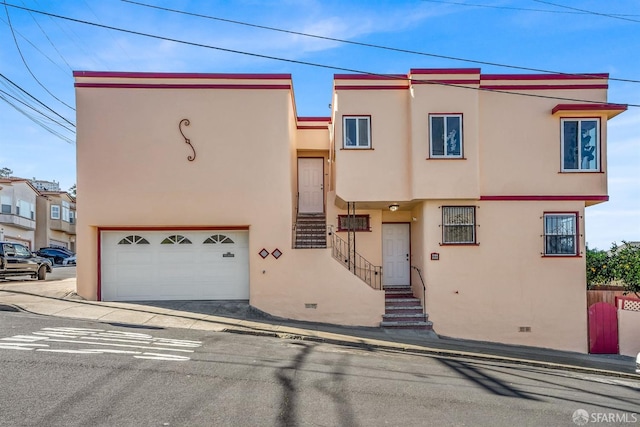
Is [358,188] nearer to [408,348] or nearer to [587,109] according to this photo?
[408,348]

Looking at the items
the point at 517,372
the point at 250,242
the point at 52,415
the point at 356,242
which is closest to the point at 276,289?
the point at 250,242

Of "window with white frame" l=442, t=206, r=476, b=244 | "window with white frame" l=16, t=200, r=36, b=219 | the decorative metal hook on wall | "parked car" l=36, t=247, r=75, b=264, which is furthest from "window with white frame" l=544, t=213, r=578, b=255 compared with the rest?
"window with white frame" l=16, t=200, r=36, b=219

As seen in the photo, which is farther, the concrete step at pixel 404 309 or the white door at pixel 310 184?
the white door at pixel 310 184

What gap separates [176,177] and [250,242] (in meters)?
2.84

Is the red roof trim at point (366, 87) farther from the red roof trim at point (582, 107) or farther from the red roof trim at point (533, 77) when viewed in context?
the red roof trim at point (582, 107)

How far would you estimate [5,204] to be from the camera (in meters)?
37.7

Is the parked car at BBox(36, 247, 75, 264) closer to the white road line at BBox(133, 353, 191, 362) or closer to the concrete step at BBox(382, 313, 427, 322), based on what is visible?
the concrete step at BBox(382, 313, 427, 322)

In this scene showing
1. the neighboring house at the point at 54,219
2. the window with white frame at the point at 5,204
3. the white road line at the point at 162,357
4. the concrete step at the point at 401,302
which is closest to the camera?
the white road line at the point at 162,357

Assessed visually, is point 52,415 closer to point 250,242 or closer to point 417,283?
point 250,242

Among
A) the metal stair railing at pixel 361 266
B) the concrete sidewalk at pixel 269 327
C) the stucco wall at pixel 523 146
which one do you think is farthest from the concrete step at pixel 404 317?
the stucco wall at pixel 523 146

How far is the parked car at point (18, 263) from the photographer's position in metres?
18.2

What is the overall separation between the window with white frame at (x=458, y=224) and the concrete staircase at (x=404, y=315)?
7.02 feet

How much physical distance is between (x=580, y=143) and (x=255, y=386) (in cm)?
1250

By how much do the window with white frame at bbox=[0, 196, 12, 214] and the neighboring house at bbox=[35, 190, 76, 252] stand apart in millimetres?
6509
